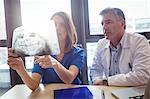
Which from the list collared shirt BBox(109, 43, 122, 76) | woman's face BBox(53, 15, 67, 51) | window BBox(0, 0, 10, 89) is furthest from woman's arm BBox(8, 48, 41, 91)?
window BBox(0, 0, 10, 89)

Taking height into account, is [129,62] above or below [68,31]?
below

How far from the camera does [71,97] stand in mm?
1408

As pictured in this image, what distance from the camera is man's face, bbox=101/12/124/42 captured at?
6.68 feet

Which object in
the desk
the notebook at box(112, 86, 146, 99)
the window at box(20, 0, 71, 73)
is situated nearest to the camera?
the notebook at box(112, 86, 146, 99)

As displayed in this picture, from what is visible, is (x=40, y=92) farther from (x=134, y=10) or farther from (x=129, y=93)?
(x=134, y=10)

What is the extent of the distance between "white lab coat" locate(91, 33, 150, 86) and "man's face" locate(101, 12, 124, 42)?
0.26 feet

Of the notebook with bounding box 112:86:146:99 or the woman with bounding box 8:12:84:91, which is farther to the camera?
the woman with bounding box 8:12:84:91

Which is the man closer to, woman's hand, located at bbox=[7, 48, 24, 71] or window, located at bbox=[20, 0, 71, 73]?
woman's hand, located at bbox=[7, 48, 24, 71]

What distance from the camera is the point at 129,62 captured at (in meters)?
1.99

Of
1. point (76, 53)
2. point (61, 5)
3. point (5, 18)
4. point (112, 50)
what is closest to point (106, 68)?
point (112, 50)

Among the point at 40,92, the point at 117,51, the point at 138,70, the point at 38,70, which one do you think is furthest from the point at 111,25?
the point at 40,92

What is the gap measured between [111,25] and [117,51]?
0.75ft

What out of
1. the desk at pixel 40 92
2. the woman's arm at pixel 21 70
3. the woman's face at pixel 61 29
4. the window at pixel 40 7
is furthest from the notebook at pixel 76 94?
the window at pixel 40 7

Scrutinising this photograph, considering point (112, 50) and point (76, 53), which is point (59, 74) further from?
point (112, 50)
